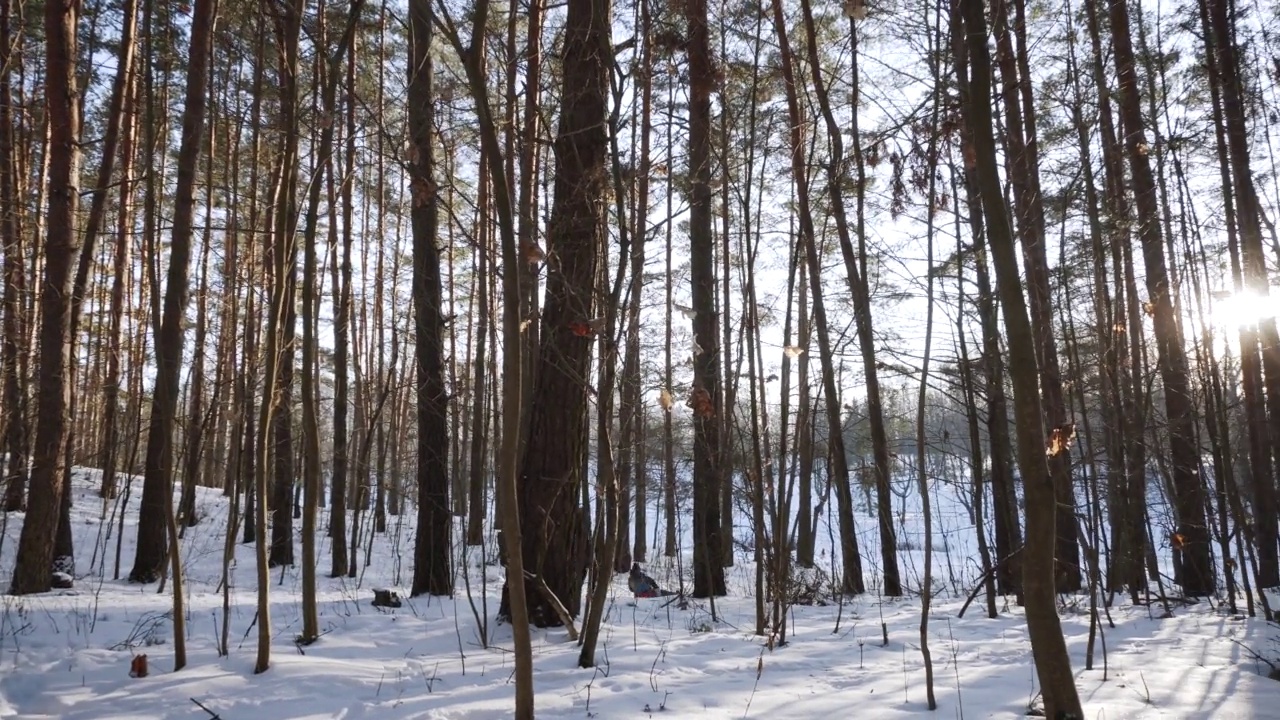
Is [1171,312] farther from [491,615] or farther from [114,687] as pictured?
[114,687]

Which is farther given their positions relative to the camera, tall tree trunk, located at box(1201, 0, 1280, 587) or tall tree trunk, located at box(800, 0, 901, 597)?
tall tree trunk, located at box(1201, 0, 1280, 587)

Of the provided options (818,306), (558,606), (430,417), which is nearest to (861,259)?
(818,306)

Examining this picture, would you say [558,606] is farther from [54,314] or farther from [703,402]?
[54,314]

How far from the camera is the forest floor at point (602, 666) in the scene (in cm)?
297

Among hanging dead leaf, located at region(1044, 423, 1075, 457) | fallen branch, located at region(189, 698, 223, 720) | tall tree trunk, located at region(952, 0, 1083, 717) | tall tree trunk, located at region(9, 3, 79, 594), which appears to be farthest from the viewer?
tall tree trunk, located at region(9, 3, 79, 594)

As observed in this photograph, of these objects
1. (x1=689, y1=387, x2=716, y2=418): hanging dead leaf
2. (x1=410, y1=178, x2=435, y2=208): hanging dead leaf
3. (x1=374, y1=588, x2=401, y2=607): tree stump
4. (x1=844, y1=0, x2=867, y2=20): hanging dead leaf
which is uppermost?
(x1=844, y1=0, x2=867, y2=20): hanging dead leaf

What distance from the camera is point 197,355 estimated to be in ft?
24.4

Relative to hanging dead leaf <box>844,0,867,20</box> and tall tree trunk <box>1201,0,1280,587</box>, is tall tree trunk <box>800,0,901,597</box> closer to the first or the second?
hanging dead leaf <box>844,0,867,20</box>

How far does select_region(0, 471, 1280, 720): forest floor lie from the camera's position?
2969 mm

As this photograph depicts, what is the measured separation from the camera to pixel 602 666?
11.9 ft

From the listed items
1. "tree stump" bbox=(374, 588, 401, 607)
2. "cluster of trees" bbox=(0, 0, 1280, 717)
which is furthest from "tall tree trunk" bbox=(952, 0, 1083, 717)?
"tree stump" bbox=(374, 588, 401, 607)

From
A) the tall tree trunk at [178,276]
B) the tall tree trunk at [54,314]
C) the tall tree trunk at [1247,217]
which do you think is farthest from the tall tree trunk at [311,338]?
the tall tree trunk at [1247,217]

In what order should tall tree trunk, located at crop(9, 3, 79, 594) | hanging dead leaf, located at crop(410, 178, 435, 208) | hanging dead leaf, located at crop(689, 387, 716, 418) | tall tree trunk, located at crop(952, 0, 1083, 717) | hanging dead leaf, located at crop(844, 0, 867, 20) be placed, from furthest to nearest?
tall tree trunk, located at crop(9, 3, 79, 594)
hanging dead leaf, located at crop(689, 387, 716, 418)
hanging dead leaf, located at crop(410, 178, 435, 208)
hanging dead leaf, located at crop(844, 0, 867, 20)
tall tree trunk, located at crop(952, 0, 1083, 717)

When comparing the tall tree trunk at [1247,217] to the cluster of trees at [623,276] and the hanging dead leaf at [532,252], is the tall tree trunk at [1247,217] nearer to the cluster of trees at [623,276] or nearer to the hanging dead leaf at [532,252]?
the cluster of trees at [623,276]
